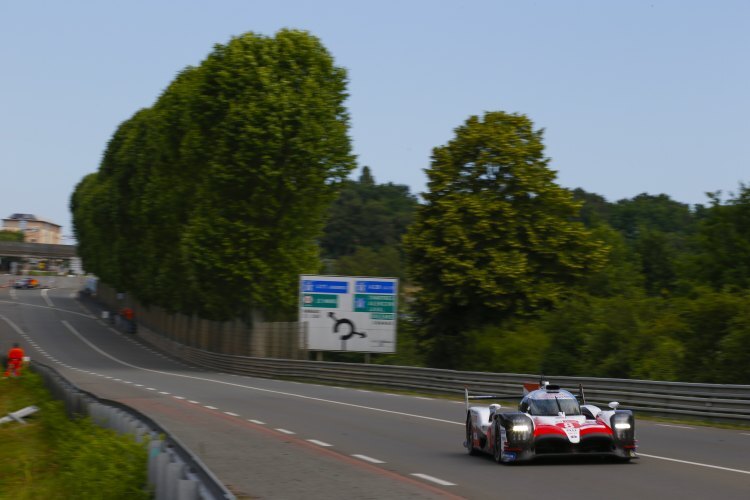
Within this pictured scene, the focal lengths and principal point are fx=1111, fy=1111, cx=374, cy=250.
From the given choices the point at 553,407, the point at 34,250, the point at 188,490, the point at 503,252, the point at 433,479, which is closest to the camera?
the point at 188,490

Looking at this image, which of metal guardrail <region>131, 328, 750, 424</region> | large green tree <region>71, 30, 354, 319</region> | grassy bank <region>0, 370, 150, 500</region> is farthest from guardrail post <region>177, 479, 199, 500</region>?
large green tree <region>71, 30, 354, 319</region>

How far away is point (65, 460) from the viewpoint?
614 inches

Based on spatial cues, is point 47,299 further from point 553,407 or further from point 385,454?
point 553,407

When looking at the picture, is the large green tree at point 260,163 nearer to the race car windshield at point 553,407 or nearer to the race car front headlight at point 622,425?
the race car windshield at point 553,407

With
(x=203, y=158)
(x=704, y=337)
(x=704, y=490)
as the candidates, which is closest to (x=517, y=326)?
(x=704, y=337)

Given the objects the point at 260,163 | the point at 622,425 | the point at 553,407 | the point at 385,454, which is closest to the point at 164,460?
the point at 553,407

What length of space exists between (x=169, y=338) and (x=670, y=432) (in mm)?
61623

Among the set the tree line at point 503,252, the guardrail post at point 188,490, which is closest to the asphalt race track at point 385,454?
the guardrail post at point 188,490

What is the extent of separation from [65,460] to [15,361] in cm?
2616

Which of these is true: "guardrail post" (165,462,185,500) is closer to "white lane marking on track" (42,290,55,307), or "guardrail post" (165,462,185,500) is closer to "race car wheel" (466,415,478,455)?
"race car wheel" (466,415,478,455)

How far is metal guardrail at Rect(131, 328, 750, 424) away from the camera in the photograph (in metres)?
21.0

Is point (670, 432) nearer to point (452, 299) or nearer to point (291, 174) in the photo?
point (452, 299)

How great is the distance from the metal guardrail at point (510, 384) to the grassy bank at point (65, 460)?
5.40 meters

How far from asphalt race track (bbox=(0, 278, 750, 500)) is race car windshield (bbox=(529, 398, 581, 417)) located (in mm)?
646
